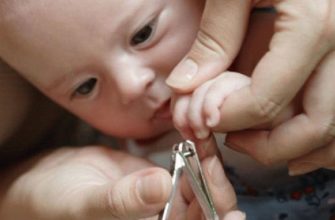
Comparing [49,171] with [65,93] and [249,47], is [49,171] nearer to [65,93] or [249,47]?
[65,93]

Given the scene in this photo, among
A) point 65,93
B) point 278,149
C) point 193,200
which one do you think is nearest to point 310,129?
point 278,149

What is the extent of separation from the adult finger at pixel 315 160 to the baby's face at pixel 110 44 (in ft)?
0.58

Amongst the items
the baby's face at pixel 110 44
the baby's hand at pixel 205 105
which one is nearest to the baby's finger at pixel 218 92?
the baby's hand at pixel 205 105

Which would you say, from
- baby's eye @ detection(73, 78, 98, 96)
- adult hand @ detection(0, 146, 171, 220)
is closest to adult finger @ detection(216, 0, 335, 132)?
adult hand @ detection(0, 146, 171, 220)

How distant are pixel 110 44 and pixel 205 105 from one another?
0.53 ft

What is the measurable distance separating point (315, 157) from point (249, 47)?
14cm

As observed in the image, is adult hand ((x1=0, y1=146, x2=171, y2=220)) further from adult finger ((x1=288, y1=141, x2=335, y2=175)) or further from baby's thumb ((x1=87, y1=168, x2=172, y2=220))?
adult finger ((x1=288, y1=141, x2=335, y2=175))

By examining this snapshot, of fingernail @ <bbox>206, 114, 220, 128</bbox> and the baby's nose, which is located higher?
the baby's nose

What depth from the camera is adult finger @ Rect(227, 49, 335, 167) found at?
556 mm

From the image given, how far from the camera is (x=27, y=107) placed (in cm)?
82

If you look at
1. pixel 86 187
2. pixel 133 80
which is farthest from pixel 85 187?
pixel 133 80

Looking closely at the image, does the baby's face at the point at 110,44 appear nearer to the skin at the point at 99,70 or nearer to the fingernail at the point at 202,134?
the skin at the point at 99,70

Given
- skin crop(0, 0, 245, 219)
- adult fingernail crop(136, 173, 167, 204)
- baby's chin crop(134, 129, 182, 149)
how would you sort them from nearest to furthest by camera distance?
adult fingernail crop(136, 173, 167, 204)
skin crop(0, 0, 245, 219)
baby's chin crop(134, 129, 182, 149)

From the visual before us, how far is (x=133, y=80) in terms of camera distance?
2.24 ft
